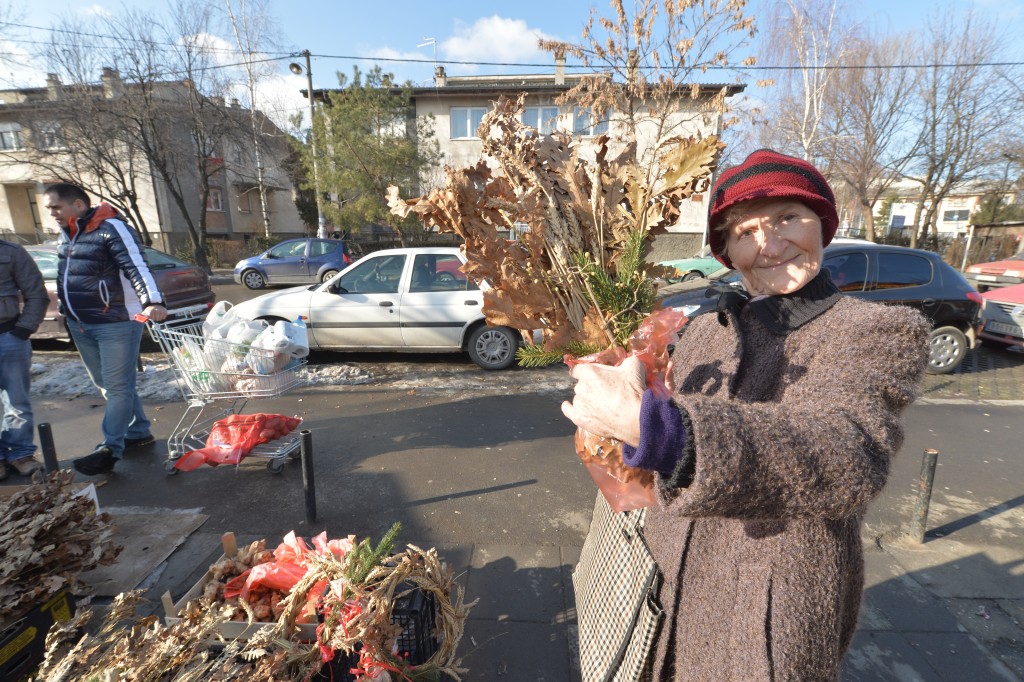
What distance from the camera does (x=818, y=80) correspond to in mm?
19484

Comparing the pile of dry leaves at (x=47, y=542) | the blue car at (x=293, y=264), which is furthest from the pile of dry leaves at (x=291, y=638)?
the blue car at (x=293, y=264)

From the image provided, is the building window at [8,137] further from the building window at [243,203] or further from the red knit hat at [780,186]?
the red knit hat at [780,186]

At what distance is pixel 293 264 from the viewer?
50.4 feet

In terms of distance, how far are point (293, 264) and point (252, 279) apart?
1520 millimetres

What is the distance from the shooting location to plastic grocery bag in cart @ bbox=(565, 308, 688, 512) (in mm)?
1204

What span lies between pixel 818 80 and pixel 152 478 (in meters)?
24.9

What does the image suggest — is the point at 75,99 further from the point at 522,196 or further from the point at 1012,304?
the point at 1012,304

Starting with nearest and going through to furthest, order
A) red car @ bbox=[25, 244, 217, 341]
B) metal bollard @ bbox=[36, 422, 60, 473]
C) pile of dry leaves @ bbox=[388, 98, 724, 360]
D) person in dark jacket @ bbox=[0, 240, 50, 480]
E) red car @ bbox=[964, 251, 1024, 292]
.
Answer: pile of dry leaves @ bbox=[388, 98, 724, 360] → metal bollard @ bbox=[36, 422, 60, 473] → person in dark jacket @ bbox=[0, 240, 50, 480] → red car @ bbox=[25, 244, 217, 341] → red car @ bbox=[964, 251, 1024, 292]

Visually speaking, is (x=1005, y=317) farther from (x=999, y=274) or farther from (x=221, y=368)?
(x=221, y=368)

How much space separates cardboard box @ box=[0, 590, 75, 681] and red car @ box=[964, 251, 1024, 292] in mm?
14137

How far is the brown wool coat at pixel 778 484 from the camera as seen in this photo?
0.84 m

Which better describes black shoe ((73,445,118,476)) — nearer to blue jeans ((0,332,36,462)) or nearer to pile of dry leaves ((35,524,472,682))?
blue jeans ((0,332,36,462))

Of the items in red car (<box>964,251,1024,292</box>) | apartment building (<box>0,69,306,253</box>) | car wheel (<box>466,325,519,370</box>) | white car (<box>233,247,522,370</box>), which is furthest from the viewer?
apartment building (<box>0,69,306,253</box>)

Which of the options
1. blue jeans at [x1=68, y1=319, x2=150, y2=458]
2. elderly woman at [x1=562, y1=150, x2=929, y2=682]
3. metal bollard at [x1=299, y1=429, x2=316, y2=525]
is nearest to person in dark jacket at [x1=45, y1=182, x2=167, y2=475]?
blue jeans at [x1=68, y1=319, x2=150, y2=458]
